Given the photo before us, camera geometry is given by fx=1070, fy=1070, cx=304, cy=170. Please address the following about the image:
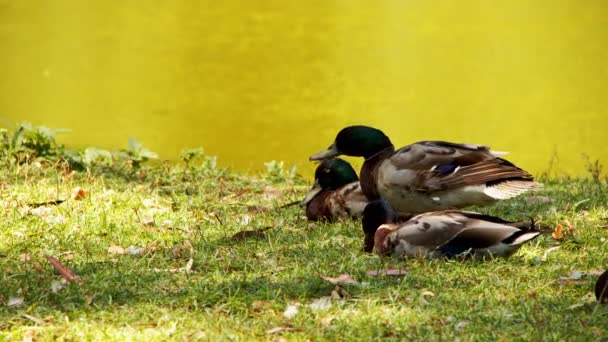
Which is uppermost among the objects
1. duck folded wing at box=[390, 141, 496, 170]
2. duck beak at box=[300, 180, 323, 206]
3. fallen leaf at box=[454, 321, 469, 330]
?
duck folded wing at box=[390, 141, 496, 170]

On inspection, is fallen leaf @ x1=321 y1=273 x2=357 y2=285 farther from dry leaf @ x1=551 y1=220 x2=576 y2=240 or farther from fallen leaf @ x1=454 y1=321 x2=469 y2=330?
dry leaf @ x1=551 y1=220 x2=576 y2=240

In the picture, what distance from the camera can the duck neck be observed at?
672cm

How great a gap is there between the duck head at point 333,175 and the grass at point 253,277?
265mm

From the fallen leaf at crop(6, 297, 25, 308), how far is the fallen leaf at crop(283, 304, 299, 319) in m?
1.15

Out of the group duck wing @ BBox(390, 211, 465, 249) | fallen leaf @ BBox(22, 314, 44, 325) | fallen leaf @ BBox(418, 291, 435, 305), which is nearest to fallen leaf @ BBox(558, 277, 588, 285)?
duck wing @ BBox(390, 211, 465, 249)

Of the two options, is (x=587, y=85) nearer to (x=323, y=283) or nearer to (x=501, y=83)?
(x=501, y=83)

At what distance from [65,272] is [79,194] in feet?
7.42

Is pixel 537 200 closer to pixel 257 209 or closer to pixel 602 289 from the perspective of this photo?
pixel 257 209

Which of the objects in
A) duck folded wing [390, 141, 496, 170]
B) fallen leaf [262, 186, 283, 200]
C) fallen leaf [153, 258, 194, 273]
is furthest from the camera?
fallen leaf [262, 186, 283, 200]

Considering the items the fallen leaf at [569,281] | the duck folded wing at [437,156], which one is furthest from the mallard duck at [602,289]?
the duck folded wing at [437,156]

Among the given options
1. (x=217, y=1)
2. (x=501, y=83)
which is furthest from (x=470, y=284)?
(x=217, y=1)

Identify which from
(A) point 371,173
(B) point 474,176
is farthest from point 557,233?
(A) point 371,173

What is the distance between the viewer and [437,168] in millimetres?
6445

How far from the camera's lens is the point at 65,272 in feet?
16.5
